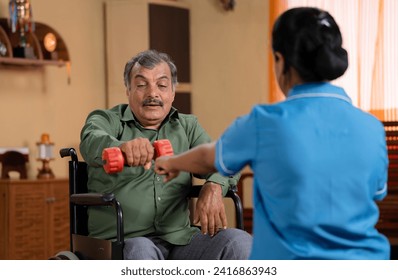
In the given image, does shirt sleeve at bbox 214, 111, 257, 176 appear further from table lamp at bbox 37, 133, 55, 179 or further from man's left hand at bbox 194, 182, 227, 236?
table lamp at bbox 37, 133, 55, 179

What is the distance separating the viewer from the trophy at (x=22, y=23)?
529 cm

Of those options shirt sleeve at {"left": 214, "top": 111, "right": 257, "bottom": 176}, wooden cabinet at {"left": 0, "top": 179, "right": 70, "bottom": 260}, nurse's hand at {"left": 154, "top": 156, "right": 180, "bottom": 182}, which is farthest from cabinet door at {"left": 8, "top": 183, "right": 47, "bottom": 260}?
shirt sleeve at {"left": 214, "top": 111, "right": 257, "bottom": 176}

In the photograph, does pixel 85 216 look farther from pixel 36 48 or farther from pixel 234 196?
pixel 36 48

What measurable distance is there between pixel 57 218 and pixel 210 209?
3.01 metres

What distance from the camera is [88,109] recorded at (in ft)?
19.9

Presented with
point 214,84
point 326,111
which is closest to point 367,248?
point 326,111

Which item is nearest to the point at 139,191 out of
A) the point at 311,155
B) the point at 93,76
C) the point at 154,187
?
the point at 154,187

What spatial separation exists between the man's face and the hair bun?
1.10 m

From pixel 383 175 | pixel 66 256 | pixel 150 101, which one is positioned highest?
pixel 150 101

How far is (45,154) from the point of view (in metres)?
5.52

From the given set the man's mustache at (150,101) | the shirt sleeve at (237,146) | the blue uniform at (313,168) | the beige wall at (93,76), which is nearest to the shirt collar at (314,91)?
the blue uniform at (313,168)

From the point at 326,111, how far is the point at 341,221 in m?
0.22

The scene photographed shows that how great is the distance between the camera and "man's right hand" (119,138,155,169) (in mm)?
2062
